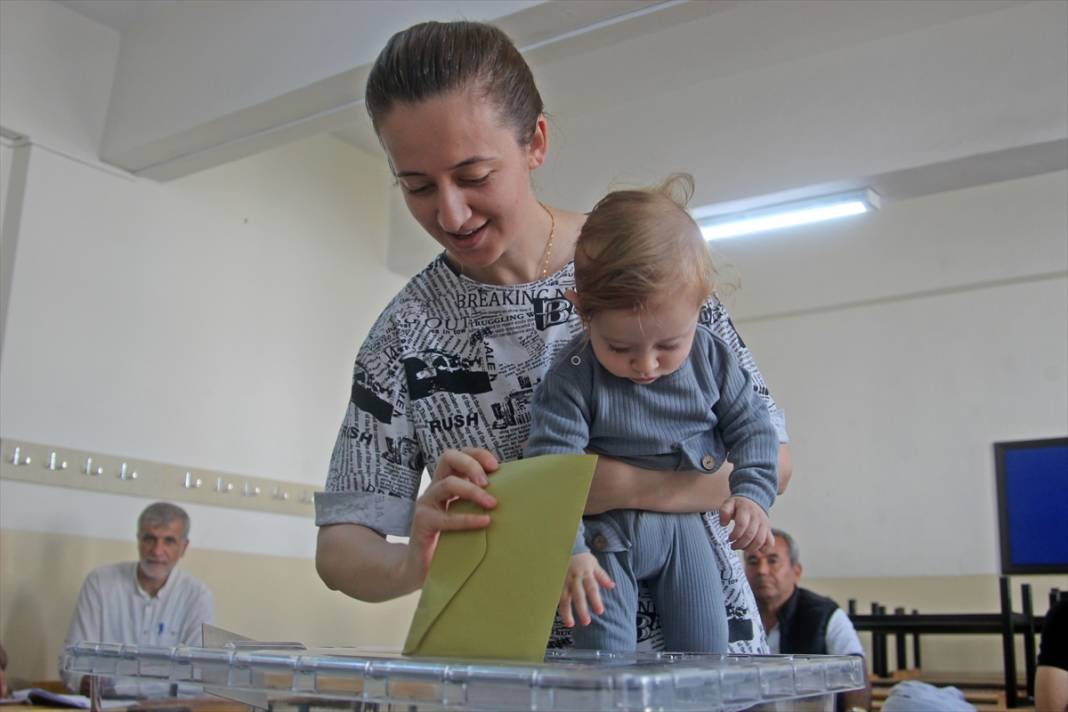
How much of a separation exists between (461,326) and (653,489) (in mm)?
316

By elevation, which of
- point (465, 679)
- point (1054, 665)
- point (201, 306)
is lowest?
point (1054, 665)

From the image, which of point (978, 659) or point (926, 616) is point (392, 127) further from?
point (978, 659)

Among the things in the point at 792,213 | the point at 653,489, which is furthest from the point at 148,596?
the point at 653,489

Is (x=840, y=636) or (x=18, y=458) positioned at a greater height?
(x=18, y=458)

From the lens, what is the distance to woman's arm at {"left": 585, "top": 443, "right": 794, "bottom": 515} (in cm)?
128

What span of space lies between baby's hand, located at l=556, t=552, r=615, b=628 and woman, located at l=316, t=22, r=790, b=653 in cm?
17

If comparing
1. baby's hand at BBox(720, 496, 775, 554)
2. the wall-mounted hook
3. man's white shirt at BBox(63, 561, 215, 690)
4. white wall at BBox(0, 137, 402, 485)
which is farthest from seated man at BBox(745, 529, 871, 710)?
baby's hand at BBox(720, 496, 775, 554)

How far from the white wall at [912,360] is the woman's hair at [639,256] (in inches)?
240

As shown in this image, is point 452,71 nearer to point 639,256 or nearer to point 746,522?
point 639,256

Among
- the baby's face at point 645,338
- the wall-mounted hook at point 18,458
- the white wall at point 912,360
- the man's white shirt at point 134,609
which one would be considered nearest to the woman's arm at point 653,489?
the baby's face at point 645,338

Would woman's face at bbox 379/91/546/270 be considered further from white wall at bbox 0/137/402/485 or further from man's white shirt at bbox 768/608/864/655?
white wall at bbox 0/137/402/485

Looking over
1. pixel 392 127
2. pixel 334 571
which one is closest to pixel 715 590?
pixel 334 571

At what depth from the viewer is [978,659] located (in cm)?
677

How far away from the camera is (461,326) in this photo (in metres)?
1.42
